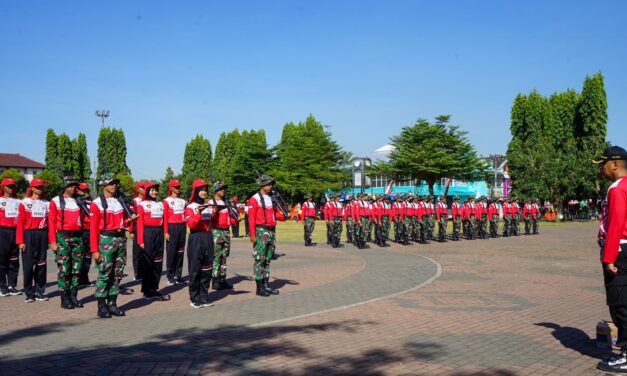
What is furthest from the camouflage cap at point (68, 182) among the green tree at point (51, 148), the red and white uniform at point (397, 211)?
the green tree at point (51, 148)

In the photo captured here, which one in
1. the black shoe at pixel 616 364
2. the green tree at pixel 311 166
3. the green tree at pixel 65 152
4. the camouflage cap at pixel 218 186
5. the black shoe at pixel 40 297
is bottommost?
the black shoe at pixel 40 297

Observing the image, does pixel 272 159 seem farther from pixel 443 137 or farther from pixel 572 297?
pixel 572 297

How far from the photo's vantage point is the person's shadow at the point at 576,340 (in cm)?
614

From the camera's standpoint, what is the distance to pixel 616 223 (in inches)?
208

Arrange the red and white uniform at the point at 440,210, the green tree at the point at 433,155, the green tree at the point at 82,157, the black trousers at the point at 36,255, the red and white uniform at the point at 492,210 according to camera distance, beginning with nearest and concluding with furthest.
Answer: the black trousers at the point at 36,255, the red and white uniform at the point at 440,210, the red and white uniform at the point at 492,210, the green tree at the point at 433,155, the green tree at the point at 82,157

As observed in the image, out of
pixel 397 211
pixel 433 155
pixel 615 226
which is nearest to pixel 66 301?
pixel 615 226

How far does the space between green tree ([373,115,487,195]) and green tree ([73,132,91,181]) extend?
62226 mm

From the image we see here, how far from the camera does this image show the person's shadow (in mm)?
6145

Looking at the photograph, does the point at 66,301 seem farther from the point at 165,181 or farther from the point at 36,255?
the point at 165,181

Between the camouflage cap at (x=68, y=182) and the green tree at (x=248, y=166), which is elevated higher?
the green tree at (x=248, y=166)

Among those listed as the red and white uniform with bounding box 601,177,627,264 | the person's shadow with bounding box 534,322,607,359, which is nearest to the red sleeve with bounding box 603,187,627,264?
the red and white uniform with bounding box 601,177,627,264

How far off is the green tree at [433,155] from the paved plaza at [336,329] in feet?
125

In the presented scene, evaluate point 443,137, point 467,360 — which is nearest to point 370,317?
point 467,360

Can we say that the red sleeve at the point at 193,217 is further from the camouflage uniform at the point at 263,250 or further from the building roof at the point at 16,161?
the building roof at the point at 16,161
